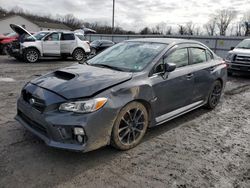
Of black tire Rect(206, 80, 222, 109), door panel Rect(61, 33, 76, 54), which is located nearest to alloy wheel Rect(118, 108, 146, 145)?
black tire Rect(206, 80, 222, 109)

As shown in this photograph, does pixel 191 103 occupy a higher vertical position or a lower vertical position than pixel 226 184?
higher

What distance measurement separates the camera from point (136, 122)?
10.8 ft

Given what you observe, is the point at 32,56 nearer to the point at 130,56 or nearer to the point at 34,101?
the point at 130,56

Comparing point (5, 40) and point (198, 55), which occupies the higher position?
point (5, 40)

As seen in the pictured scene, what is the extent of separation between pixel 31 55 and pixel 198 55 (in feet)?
31.9

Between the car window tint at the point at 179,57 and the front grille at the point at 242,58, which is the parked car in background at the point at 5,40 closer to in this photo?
the front grille at the point at 242,58

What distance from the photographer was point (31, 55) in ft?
38.7

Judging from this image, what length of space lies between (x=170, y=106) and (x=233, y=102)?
3.00 metres

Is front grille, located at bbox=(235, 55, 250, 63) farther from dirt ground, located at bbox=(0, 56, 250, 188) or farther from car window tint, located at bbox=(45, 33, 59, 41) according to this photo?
car window tint, located at bbox=(45, 33, 59, 41)

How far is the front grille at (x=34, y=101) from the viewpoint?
2.82 meters

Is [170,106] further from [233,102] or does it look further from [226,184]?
[233,102]

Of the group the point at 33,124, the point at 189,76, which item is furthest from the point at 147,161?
the point at 189,76

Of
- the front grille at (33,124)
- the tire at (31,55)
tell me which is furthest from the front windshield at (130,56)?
the tire at (31,55)

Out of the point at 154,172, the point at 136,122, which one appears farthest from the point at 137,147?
the point at 154,172
